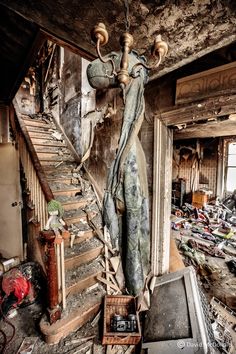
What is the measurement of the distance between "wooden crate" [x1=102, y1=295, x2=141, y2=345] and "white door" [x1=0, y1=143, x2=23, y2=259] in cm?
213

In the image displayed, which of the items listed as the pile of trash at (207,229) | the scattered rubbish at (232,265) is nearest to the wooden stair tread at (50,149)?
the pile of trash at (207,229)

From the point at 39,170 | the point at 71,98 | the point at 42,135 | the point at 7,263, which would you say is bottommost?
the point at 7,263

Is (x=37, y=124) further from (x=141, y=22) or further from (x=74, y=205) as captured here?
(x=141, y=22)

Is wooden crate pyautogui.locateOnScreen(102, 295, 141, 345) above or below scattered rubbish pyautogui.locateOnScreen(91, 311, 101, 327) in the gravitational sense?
above

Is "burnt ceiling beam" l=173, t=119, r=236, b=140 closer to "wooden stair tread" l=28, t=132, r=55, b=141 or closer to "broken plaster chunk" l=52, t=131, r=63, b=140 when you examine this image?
"broken plaster chunk" l=52, t=131, r=63, b=140

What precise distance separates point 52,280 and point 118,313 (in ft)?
3.28

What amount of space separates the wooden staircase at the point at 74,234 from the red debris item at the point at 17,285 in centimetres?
57

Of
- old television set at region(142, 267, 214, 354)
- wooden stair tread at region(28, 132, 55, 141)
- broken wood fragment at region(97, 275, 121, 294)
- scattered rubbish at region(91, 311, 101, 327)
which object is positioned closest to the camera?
old television set at region(142, 267, 214, 354)

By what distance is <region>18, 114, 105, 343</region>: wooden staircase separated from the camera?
220 centimetres

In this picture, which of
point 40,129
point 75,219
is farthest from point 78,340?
point 40,129

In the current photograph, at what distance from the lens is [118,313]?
2266 mm

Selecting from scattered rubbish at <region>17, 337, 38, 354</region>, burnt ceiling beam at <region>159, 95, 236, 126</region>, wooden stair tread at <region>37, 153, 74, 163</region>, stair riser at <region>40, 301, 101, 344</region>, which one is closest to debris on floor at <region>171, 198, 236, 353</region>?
stair riser at <region>40, 301, 101, 344</region>

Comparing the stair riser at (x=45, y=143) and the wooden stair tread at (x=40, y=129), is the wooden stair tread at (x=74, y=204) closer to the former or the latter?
the stair riser at (x=45, y=143)

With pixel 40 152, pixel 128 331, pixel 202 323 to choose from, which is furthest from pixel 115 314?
pixel 40 152
